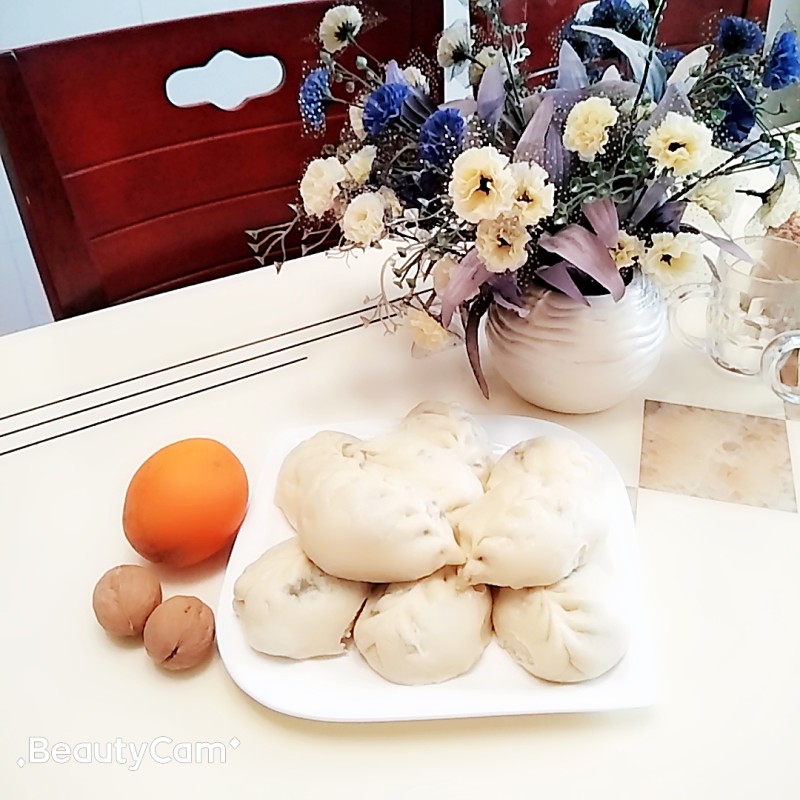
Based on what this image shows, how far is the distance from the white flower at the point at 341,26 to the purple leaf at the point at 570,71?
0.17 metres

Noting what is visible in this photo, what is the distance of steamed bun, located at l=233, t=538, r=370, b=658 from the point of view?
0.57 metres

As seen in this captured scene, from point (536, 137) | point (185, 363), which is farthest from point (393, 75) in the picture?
point (185, 363)

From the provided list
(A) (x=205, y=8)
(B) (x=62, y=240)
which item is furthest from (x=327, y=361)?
(A) (x=205, y=8)

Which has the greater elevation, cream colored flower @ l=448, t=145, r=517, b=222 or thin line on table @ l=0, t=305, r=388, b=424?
cream colored flower @ l=448, t=145, r=517, b=222

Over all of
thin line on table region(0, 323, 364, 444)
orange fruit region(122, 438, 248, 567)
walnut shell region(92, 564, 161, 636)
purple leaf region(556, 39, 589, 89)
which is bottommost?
thin line on table region(0, 323, 364, 444)

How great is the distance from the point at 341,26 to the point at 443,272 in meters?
0.22

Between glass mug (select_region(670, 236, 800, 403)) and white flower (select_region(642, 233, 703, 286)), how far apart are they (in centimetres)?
15

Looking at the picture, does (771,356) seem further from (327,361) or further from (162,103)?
(162,103)

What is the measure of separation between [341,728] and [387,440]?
21 cm

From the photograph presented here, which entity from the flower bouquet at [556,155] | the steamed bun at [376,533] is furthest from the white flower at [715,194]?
the steamed bun at [376,533]

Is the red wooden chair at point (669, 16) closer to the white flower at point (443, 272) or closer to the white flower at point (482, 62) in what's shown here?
the white flower at point (482, 62)

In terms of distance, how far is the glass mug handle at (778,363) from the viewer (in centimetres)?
81

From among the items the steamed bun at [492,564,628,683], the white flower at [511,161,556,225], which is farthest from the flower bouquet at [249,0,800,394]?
the steamed bun at [492,564,628,683]

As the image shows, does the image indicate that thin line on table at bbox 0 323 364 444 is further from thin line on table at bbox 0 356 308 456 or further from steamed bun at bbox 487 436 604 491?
steamed bun at bbox 487 436 604 491
